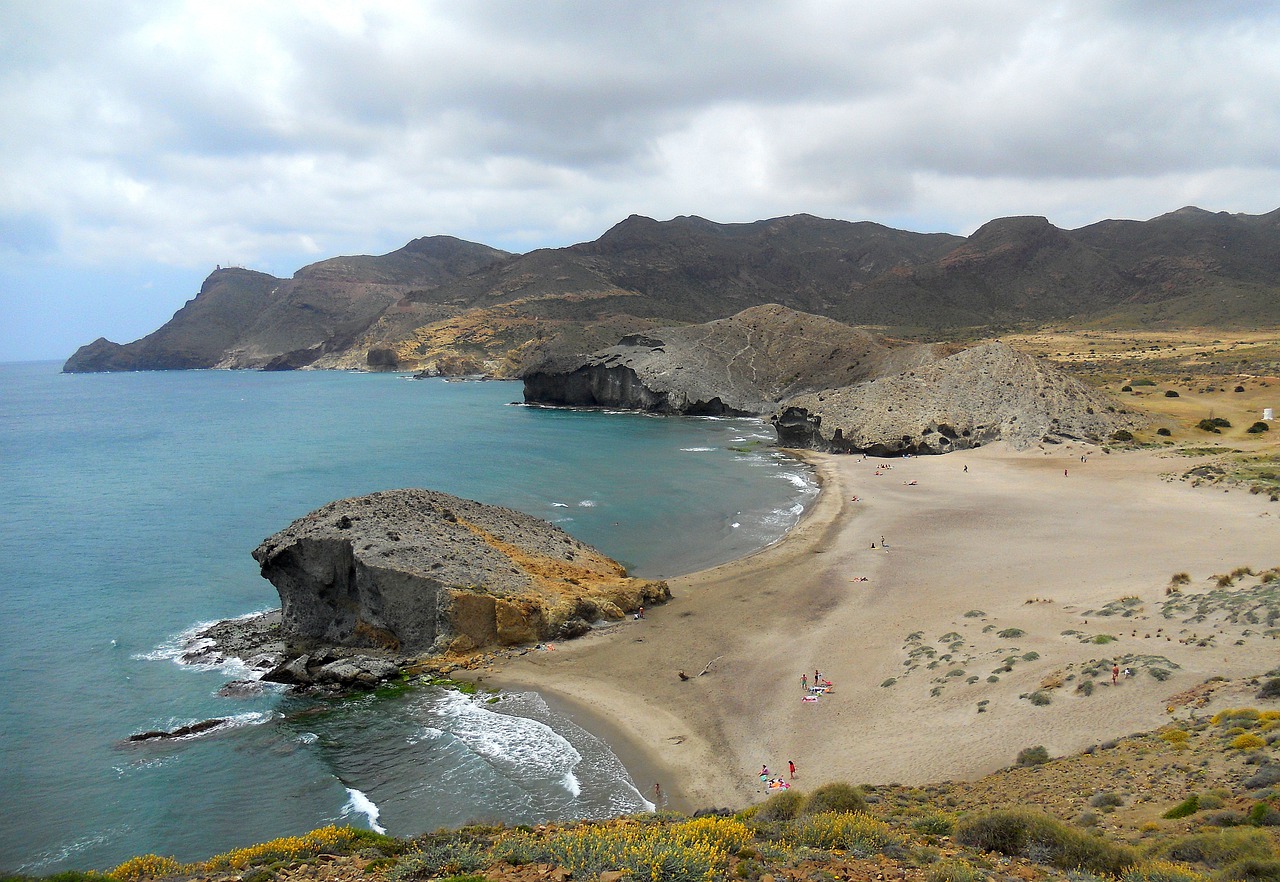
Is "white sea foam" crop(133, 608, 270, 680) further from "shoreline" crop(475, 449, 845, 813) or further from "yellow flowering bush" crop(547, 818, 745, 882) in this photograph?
"yellow flowering bush" crop(547, 818, 745, 882)

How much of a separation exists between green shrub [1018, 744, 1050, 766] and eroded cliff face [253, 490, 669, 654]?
1538 centimetres

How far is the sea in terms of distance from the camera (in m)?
17.2

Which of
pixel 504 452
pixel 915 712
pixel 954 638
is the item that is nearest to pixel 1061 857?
pixel 915 712

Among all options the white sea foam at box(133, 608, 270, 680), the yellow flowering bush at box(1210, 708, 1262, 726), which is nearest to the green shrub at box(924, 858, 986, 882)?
the yellow flowering bush at box(1210, 708, 1262, 726)

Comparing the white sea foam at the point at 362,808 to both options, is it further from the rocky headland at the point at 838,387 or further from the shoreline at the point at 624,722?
the rocky headland at the point at 838,387

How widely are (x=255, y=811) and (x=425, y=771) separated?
3.90 meters

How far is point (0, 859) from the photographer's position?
1569 centimetres

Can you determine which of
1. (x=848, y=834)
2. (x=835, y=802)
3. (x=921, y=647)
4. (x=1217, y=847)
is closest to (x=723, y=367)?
(x=921, y=647)

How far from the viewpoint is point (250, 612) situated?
2991cm

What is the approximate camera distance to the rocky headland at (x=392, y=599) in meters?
25.1

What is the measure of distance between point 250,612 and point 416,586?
9.80 m

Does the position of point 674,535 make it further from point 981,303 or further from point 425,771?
point 981,303

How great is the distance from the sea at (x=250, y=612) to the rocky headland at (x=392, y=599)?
161 centimetres

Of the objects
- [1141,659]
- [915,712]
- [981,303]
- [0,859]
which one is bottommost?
[0,859]
